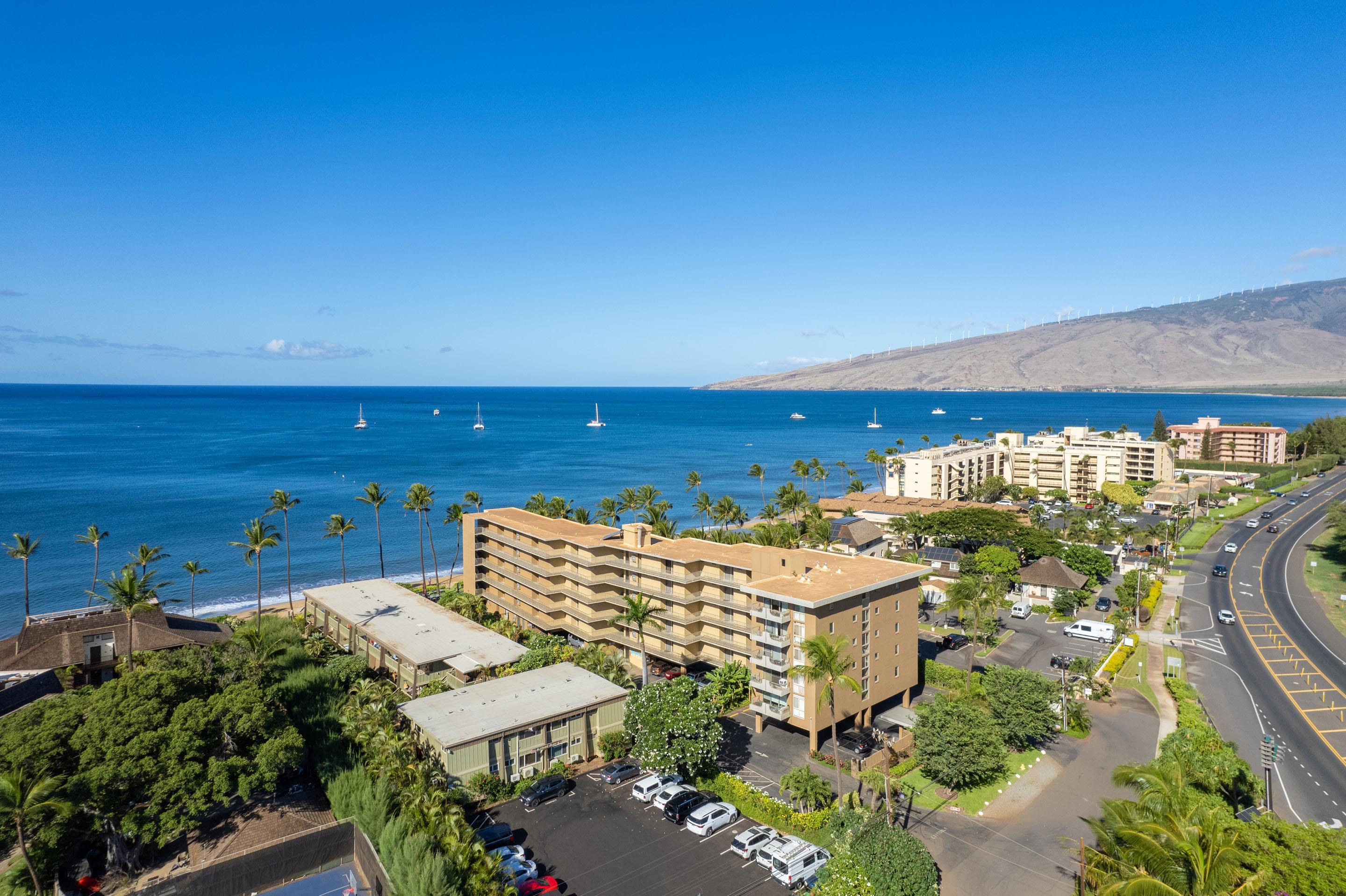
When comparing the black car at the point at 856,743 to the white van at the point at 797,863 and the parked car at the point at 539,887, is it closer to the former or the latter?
the white van at the point at 797,863

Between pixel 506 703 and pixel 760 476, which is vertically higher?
pixel 760 476

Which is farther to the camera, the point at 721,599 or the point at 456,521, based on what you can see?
the point at 456,521

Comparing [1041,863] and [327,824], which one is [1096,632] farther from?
[327,824]

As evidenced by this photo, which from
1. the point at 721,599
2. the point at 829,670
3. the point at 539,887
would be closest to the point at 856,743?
the point at 829,670

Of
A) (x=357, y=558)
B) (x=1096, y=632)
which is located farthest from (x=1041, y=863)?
(x=357, y=558)

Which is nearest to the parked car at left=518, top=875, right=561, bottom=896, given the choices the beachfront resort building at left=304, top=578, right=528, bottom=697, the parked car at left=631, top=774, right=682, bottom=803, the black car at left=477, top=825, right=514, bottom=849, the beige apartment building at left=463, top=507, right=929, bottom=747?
the black car at left=477, top=825, right=514, bottom=849

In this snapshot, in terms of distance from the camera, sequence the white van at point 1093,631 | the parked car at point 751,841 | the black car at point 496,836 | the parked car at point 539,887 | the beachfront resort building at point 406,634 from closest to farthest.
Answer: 1. the parked car at point 539,887
2. the parked car at point 751,841
3. the black car at point 496,836
4. the beachfront resort building at point 406,634
5. the white van at point 1093,631

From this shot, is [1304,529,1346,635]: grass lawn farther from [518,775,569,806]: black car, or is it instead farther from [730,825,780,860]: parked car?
[518,775,569,806]: black car

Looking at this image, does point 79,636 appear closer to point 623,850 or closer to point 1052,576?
point 623,850

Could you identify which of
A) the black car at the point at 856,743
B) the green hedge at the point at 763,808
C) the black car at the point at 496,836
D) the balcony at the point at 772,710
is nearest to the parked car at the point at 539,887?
the black car at the point at 496,836
